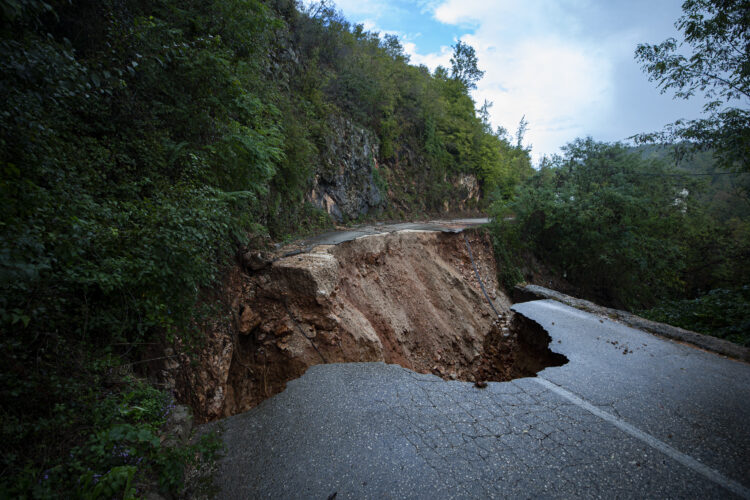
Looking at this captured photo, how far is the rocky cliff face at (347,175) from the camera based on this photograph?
42.9 feet

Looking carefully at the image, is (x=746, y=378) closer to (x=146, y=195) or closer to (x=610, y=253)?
(x=146, y=195)

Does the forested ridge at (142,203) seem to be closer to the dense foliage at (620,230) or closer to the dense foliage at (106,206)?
the dense foliage at (106,206)

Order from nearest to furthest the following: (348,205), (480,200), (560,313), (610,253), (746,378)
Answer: (746,378), (560,313), (610,253), (348,205), (480,200)

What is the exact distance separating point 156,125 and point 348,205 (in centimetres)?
1046

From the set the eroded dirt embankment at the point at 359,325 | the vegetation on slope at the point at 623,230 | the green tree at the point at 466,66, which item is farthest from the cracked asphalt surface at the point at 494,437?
the green tree at the point at 466,66

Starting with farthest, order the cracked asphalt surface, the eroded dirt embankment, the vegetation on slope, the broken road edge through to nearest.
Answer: the vegetation on slope, the broken road edge, the eroded dirt embankment, the cracked asphalt surface

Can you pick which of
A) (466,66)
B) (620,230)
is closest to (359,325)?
(620,230)

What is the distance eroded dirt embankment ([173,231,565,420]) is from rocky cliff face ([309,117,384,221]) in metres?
4.29


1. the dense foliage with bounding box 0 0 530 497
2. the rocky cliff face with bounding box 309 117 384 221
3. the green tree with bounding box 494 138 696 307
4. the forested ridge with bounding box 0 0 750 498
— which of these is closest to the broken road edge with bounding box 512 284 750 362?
the forested ridge with bounding box 0 0 750 498

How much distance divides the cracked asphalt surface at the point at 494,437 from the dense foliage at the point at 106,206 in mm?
1040

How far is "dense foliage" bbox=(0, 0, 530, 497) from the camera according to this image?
5.74 ft

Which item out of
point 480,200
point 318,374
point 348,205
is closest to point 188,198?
point 318,374

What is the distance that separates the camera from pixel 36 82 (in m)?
2.14

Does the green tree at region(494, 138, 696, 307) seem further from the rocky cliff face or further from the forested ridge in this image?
the rocky cliff face
